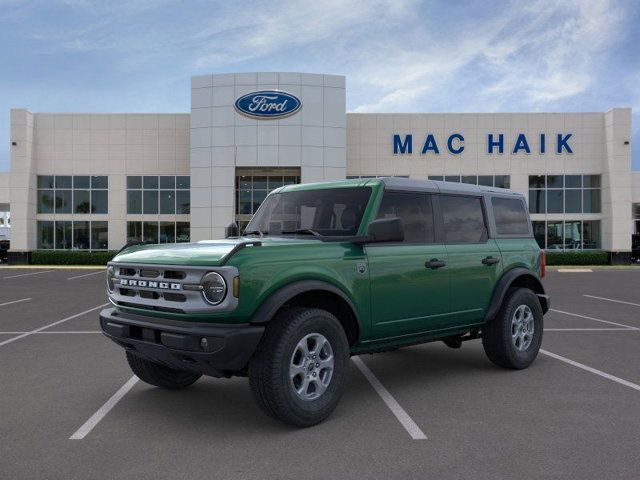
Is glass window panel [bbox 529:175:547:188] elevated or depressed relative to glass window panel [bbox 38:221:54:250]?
elevated

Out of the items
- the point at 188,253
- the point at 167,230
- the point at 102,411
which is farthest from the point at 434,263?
the point at 167,230

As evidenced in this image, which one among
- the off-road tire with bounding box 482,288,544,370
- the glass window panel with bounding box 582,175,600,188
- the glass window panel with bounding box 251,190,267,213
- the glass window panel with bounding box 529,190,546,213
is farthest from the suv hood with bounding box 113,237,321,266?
the glass window panel with bounding box 582,175,600,188

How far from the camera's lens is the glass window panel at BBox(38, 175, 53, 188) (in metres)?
31.8

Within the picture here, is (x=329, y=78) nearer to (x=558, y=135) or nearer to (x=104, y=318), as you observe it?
(x=558, y=135)

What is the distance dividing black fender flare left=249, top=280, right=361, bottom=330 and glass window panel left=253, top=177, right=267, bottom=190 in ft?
87.1

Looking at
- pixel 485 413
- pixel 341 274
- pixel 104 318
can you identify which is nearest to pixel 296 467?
pixel 341 274

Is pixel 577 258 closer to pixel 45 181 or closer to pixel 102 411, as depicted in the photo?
pixel 102 411

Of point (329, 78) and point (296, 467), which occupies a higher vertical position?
point (329, 78)

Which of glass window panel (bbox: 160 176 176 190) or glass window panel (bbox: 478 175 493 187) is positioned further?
glass window panel (bbox: 160 176 176 190)

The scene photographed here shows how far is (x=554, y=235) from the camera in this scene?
1243 inches

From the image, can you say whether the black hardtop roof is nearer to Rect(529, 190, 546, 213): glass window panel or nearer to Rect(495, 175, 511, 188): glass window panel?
Rect(495, 175, 511, 188): glass window panel

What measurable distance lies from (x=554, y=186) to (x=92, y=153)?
1059 inches

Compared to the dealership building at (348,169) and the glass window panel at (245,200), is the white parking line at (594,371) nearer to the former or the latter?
the dealership building at (348,169)

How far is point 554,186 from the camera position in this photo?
103ft
